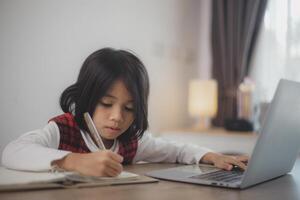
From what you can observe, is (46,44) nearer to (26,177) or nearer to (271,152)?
(26,177)

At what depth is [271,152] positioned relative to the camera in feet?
3.16

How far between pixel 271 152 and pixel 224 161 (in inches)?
10.9

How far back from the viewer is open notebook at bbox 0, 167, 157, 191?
803mm

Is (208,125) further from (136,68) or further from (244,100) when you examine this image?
(136,68)

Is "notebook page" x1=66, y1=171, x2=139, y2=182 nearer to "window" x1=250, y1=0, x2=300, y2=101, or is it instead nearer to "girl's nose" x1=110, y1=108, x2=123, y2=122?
"girl's nose" x1=110, y1=108, x2=123, y2=122

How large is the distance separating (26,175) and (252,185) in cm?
47

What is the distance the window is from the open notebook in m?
2.11

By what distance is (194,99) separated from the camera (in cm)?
292

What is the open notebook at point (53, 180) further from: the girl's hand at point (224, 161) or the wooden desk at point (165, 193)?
the girl's hand at point (224, 161)

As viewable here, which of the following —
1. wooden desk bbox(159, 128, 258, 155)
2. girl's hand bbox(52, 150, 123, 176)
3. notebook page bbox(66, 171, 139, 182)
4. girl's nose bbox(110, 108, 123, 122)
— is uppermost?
girl's nose bbox(110, 108, 123, 122)

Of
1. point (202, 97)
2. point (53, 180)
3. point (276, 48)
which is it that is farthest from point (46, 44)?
point (276, 48)

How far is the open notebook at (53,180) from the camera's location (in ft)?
2.63

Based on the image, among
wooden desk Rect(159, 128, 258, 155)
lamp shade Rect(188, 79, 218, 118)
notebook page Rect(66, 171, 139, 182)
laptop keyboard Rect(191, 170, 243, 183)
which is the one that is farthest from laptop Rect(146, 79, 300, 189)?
lamp shade Rect(188, 79, 218, 118)

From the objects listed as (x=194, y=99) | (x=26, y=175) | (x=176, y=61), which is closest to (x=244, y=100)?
(x=194, y=99)
